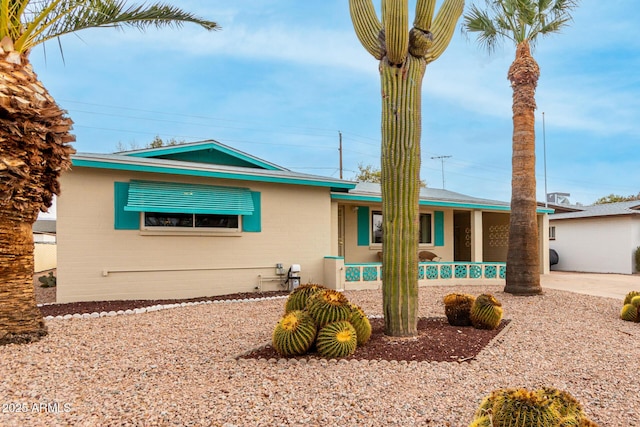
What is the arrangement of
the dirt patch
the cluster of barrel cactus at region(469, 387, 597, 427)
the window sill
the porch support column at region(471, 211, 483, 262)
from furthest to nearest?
the porch support column at region(471, 211, 483, 262) < the window sill < the dirt patch < the cluster of barrel cactus at region(469, 387, 597, 427)

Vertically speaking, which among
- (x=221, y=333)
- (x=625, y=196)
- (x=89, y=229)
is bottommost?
(x=221, y=333)

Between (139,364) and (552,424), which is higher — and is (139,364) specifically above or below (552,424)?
below

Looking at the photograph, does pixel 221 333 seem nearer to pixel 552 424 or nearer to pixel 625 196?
pixel 552 424

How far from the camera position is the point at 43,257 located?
20.1 metres

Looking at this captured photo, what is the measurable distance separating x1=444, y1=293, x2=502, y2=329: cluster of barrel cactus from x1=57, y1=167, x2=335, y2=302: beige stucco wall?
5563mm

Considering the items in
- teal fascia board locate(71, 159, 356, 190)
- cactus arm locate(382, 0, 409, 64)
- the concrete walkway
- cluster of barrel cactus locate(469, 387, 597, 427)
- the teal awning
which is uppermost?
cactus arm locate(382, 0, 409, 64)

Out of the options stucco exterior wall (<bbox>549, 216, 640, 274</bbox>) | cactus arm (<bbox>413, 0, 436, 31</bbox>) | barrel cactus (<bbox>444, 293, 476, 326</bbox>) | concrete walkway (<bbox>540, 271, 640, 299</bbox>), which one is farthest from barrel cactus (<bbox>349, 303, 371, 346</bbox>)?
stucco exterior wall (<bbox>549, 216, 640, 274</bbox>)

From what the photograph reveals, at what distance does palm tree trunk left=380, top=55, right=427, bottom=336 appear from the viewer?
571cm

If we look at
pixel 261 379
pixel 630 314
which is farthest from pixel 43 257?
pixel 630 314

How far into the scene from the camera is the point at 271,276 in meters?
11.3

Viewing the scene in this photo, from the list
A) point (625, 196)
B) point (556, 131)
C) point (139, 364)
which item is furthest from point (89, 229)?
point (625, 196)

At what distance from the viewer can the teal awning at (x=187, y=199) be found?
932 cm

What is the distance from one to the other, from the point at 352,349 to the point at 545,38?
417 inches

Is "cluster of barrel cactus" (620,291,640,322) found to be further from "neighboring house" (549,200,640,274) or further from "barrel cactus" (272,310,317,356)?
"neighboring house" (549,200,640,274)
